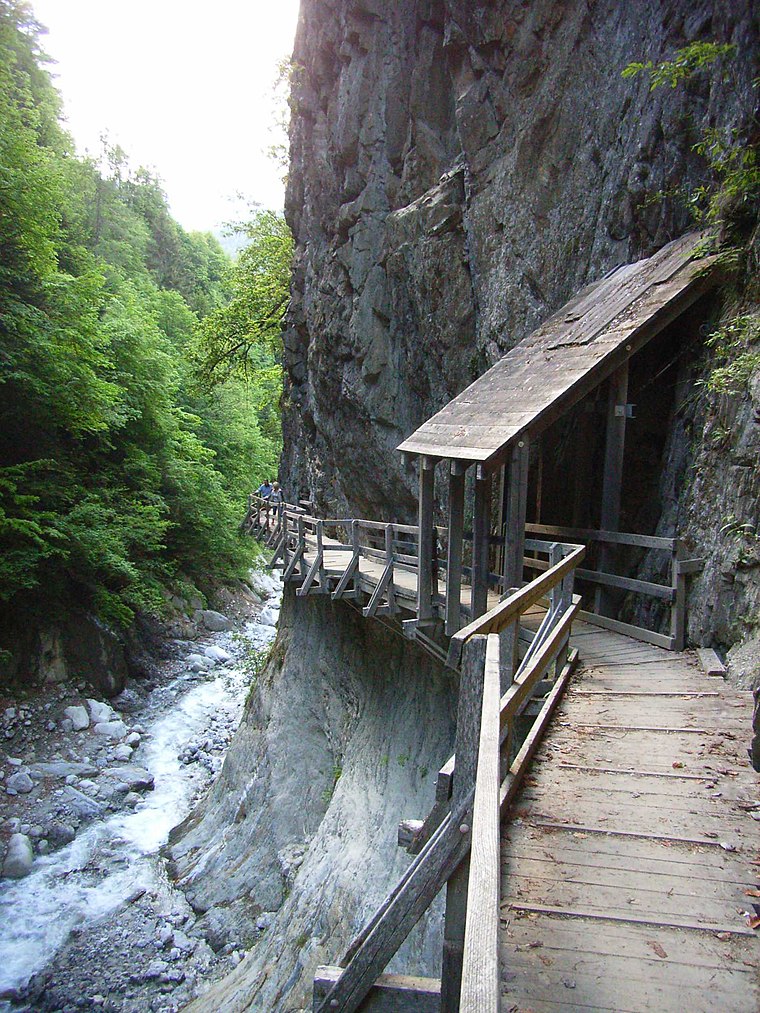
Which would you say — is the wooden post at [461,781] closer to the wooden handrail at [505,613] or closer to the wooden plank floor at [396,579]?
the wooden handrail at [505,613]

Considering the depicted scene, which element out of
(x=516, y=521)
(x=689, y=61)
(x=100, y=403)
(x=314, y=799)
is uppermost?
(x=689, y=61)

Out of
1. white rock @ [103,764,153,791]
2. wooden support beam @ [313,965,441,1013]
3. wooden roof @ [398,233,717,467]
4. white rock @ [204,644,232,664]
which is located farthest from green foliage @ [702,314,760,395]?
white rock @ [204,644,232,664]

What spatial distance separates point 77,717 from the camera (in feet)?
51.9

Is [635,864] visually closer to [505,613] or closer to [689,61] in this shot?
[505,613]

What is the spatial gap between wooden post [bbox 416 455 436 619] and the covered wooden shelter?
0.01 m

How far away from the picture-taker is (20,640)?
53.2ft

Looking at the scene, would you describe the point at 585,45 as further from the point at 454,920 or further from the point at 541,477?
the point at 454,920

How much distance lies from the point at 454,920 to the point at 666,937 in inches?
37.4

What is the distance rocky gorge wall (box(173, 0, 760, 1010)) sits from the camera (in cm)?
809

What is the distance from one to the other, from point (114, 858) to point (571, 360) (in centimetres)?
1319

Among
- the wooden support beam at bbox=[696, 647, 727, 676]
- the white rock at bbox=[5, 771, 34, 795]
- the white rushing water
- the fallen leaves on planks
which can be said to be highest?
the fallen leaves on planks

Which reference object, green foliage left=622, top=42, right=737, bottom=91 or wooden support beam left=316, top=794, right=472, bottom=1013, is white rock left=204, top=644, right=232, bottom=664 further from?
green foliage left=622, top=42, right=737, bottom=91

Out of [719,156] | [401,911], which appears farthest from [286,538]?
[401,911]

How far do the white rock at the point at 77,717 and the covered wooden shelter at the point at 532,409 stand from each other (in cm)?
1209
